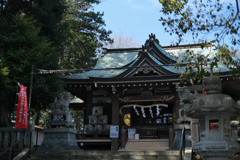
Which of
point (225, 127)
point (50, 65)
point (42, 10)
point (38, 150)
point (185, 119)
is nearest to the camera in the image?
point (225, 127)

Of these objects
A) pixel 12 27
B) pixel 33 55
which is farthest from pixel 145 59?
pixel 12 27

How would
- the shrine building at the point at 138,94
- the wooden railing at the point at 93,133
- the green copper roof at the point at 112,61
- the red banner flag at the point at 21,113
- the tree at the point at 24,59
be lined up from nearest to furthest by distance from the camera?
1. the red banner flag at the point at 21,113
2. the tree at the point at 24,59
3. the shrine building at the point at 138,94
4. the wooden railing at the point at 93,133
5. the green copper roof at the point at 112,61

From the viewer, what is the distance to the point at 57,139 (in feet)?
39.7

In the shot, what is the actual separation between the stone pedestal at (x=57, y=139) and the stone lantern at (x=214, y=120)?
641 cm

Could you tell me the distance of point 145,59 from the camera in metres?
16.4

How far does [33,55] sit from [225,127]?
9.68 metres

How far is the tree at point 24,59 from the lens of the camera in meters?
13.0

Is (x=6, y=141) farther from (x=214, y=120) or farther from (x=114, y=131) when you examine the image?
(x=214, y=120)

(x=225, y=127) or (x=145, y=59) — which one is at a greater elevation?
(x=145, y=59)

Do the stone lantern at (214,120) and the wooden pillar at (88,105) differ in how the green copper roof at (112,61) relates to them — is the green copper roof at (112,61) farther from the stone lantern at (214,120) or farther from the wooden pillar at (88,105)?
the stone lantern at (214,120)

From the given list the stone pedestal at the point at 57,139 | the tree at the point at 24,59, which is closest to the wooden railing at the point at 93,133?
the tree at the point at 24,59

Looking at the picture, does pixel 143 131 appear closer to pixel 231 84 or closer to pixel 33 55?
pixel 231 84

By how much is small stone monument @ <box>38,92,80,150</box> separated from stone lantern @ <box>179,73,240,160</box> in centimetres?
Result: 646

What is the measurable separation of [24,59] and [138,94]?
7.38m
